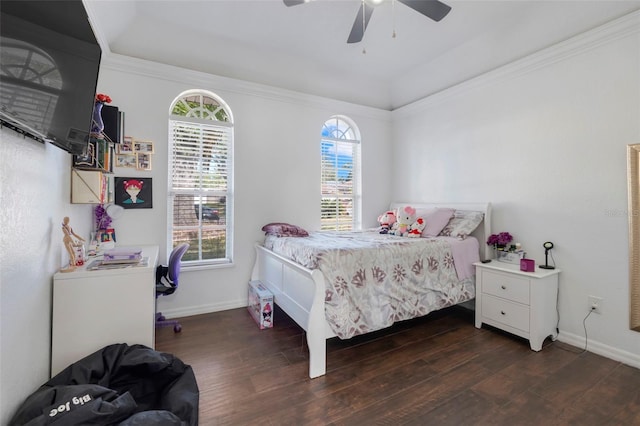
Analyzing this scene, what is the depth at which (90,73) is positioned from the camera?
1475 mm

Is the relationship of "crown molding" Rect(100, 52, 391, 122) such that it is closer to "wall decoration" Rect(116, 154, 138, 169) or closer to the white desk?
"wall decoration" Rect(116, 154, 138, 169)

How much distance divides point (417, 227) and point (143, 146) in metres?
3.03

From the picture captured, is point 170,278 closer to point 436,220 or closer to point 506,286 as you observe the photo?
point 436,220

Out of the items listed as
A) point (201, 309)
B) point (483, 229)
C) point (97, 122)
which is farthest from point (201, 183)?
point (483, 229)

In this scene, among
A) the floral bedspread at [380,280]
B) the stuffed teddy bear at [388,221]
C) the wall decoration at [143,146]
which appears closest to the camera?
the floral bedspread at [380,280]

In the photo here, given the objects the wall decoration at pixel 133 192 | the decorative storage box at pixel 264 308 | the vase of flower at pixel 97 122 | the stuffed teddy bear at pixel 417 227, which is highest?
the vase of flower at pixel 97 122

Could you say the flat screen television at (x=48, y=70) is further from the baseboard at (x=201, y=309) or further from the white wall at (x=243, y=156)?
the baseboard at (x=201, y=309)

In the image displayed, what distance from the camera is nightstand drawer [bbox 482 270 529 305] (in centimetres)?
247

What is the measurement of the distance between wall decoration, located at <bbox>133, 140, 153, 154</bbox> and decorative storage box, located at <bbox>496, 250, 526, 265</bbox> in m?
3.77

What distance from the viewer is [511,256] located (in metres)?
2.88

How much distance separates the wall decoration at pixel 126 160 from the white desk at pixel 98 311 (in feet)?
4.67

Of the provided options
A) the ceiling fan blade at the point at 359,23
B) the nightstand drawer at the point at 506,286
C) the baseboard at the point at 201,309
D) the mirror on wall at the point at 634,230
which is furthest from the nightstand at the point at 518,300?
the baseboard at the point at 201,309

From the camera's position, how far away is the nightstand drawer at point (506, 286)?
247cm

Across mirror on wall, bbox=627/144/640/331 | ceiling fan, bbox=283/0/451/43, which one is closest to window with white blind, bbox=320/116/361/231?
ceiling fan, bbox=283/0/451/43
